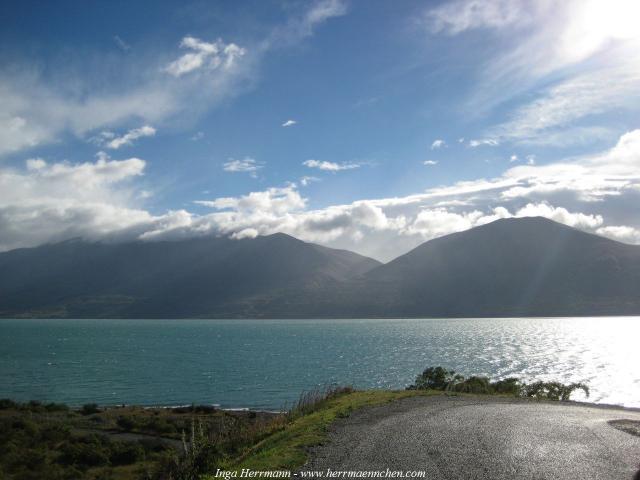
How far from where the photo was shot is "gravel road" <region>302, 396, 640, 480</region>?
14.1 m

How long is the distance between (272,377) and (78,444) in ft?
168

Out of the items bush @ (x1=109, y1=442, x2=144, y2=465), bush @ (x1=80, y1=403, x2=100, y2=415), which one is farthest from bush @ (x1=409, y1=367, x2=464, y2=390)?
bush @ (x1=80, y1=403, x2=100, y2=415)

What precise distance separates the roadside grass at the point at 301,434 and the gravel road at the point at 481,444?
559mm

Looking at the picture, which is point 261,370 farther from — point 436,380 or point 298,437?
point 298,437

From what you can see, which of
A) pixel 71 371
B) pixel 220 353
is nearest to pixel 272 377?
pixel 71 371

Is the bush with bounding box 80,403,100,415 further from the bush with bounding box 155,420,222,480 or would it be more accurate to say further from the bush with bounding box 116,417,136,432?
the bush with bounding box 155,420,222,480

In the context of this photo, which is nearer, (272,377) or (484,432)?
(484,432)

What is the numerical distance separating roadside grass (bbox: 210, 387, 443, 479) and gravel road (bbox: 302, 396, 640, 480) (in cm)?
56

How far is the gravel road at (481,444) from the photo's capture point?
1410 cm

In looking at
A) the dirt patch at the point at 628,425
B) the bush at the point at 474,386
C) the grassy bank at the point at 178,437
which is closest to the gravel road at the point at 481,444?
the dirt patch at the point at 628,425

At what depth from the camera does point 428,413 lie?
22.8m

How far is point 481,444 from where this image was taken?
55.0 ft

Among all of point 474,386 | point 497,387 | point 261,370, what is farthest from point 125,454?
point 261,370

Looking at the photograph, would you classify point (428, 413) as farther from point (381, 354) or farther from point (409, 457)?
point (381, 354)
